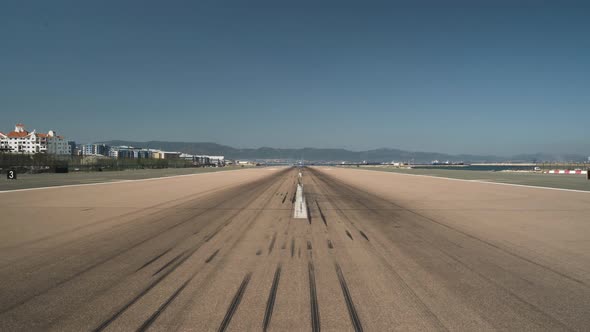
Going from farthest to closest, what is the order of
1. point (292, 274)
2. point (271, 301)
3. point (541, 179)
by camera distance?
point (541, 179), point (292, 274), point (271, 301)

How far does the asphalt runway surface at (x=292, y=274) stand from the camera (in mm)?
3867

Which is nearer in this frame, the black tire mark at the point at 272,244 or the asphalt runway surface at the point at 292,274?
the asphalt runway surface at the point at 292,274

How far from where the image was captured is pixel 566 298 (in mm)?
4445

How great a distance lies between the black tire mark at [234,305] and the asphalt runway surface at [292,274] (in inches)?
0.5

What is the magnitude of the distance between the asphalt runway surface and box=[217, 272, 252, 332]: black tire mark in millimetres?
14

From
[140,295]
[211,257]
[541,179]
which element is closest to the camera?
[140,295]

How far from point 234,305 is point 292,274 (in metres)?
1.42

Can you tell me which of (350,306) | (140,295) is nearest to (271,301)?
(350,306)

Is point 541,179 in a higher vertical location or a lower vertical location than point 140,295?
lower

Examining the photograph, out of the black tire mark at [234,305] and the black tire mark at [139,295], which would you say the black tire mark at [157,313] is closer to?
the black tire mark at [139,295]

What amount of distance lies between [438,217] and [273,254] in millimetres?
7053

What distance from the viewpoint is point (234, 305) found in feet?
13.8

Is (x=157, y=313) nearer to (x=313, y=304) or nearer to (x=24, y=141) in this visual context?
(x=313, y=304)

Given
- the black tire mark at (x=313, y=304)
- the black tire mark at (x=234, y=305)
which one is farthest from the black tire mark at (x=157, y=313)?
the black tire mark at (x=313, y=304)
